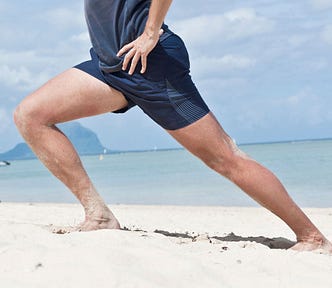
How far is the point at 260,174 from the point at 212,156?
0.29 meters

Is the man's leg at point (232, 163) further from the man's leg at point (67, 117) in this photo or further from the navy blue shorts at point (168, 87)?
the man's leg at point (67, 117)

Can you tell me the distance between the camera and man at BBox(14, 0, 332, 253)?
397 cm

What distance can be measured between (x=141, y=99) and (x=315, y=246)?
131 centimetres


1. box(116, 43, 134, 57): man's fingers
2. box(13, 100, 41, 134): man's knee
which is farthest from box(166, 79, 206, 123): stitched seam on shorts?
box(13, 100, 41, 134): man's knee

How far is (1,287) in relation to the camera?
293cm

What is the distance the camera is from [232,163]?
4055 mm

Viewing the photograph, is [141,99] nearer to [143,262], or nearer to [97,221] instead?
[97,221]

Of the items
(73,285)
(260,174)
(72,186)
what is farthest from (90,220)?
Answer: (73,285)

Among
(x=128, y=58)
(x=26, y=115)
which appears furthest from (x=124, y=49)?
(x=26, y=115)

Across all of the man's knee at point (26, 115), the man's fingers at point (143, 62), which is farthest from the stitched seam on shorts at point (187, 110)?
the man's knee at point (26, 115)

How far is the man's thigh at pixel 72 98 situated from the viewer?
4.20 metres

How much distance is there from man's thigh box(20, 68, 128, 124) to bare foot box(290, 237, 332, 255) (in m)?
1.30

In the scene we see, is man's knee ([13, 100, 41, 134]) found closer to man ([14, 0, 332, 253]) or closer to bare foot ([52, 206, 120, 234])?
man ([14, 0, 332, 253])

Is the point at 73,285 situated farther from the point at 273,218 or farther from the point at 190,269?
the point at 273,218
